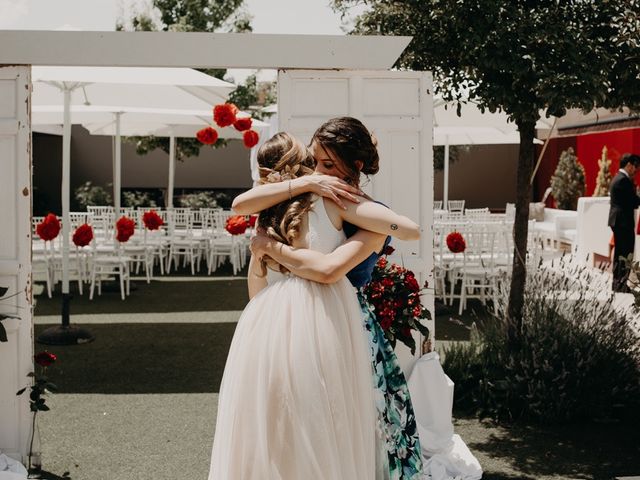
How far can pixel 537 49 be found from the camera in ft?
16.3

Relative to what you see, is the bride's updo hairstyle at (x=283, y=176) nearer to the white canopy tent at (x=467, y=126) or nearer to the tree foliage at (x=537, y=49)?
→ the tree foliage at (x=537, y=49)

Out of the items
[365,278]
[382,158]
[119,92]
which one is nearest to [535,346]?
[382,158]

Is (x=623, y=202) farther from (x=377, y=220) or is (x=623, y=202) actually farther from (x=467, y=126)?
(x=377, y=220)

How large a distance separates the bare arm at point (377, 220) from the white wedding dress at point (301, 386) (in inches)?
3.5

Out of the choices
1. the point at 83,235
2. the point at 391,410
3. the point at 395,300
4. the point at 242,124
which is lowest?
the point at 391,410

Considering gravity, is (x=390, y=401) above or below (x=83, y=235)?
below

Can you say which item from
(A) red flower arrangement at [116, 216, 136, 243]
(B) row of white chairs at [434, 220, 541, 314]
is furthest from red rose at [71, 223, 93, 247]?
(B) row of white chairs at [434, 220, 541, 314]

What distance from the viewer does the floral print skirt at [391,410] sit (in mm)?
3205

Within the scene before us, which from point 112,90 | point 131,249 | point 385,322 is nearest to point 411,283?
point 385,322

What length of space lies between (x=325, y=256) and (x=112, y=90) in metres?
6.88

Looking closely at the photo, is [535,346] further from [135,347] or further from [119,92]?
[119,92]

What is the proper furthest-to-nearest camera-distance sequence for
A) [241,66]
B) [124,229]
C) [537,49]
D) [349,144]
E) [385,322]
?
[124,229], [537,49], [241,66], [385,322], [349,144]

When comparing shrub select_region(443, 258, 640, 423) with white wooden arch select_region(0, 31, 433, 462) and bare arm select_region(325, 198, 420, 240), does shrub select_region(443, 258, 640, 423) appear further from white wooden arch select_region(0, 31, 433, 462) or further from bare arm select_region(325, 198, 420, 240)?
bare arm select_region(325, 198, 420, 240)

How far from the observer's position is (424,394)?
4.68 m
